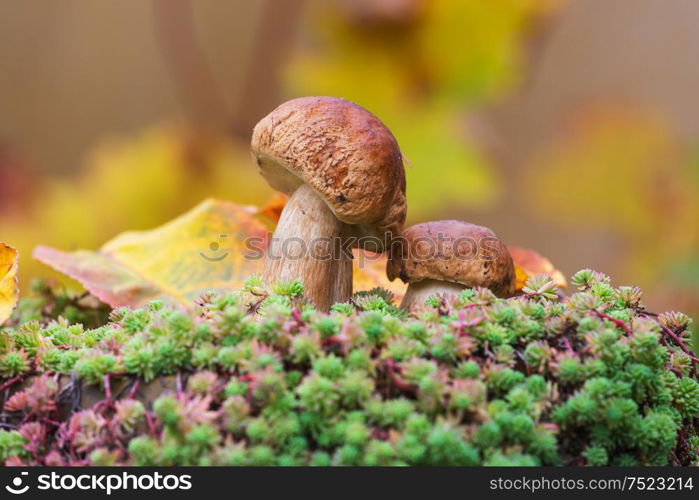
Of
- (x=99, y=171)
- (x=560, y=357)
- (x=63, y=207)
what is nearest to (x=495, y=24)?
(x=99, y=171)

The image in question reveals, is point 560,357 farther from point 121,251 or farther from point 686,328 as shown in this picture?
point 121,251

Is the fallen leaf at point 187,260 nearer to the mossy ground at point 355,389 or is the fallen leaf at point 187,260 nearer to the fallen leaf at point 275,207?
the fallen leaf at point 275,207

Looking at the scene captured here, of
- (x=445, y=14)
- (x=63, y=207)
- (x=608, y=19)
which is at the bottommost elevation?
(x=63, y=207)

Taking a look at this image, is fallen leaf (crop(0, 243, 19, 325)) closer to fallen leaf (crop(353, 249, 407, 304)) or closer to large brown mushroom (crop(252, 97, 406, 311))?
large brown mushroom (crop(252, 97, 406, 311))

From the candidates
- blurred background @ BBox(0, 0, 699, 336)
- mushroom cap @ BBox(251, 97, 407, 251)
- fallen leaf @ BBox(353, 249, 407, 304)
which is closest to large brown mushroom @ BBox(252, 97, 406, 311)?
mushroom cap @ BBox(251, 97, 407, 251)

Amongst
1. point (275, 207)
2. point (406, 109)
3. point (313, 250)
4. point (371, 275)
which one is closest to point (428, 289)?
point (313, 250)

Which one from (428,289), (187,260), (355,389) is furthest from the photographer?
(187,260)

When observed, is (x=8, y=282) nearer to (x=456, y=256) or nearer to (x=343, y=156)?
(x=343, y=156)
